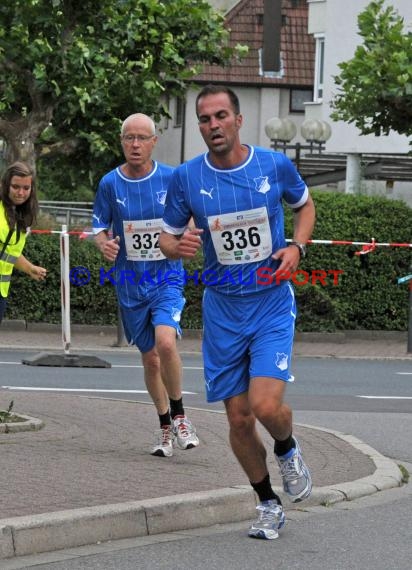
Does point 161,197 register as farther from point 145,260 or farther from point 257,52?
point 257,52

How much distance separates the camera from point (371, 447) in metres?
10.8

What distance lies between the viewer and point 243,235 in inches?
288

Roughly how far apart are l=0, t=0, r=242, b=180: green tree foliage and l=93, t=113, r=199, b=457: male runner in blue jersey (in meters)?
13.8

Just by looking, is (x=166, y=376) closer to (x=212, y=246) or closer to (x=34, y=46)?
(x=212, y=246)

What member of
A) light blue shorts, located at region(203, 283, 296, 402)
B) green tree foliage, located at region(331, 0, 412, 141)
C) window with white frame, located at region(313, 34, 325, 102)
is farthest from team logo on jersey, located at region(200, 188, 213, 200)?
window with white frame, located at region(313, 34, 325, 102)

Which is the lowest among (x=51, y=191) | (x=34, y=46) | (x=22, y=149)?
(x=51, y=191)

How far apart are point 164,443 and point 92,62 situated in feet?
49.1

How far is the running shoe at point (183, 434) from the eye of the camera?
9797 millimetres

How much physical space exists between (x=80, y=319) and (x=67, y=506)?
16424mm

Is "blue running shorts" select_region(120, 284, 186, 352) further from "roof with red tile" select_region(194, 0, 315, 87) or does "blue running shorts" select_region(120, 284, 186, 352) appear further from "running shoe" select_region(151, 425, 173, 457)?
"roof with red tile" select_region(194, 0, 315, 87)

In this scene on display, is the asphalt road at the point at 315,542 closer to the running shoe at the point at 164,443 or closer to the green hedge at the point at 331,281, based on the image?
the running shoe at the point at 164,443

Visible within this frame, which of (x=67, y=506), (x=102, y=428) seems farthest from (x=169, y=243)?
(x=102, y=428)

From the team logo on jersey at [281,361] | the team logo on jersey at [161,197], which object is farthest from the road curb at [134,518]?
the team logo on jersey at [161,197]

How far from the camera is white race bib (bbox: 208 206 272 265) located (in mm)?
7324
